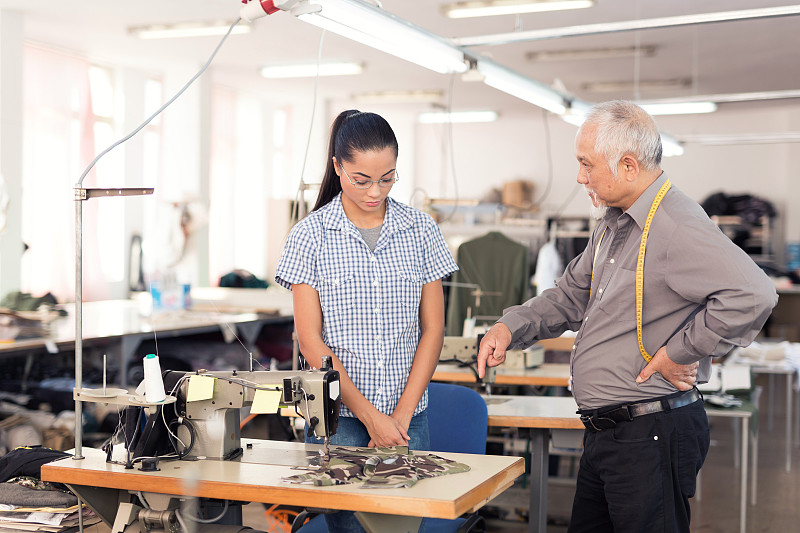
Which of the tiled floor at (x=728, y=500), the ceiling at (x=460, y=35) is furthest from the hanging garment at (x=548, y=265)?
the tiled floor at (x=728, y=500)

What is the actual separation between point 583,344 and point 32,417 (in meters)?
3.30

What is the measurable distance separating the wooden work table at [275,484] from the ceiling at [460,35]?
381 centimetres

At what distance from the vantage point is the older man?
6.11 feet

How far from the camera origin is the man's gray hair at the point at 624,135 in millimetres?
1939

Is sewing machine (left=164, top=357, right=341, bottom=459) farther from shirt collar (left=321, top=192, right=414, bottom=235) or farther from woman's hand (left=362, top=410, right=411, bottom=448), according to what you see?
shirt collar (left=321, top=192, right=414, bottom=235)

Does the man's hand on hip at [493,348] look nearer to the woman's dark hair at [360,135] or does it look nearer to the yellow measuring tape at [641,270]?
the yellow measuring tape at [641,270]

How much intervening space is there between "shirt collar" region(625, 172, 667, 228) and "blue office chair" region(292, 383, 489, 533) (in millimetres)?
861

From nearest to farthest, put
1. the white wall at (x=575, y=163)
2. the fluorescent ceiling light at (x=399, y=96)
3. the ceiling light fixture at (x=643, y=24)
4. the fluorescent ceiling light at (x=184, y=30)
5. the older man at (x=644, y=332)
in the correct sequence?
the older man at (x=644, y=332) < the ceiling light fixture at (x=643, y=24) < the fluorescent ceiling light at (x=184, y=30) < the fluorescent ceiling light at (x=399, y=96) < the white wall at (x=575, y=163)

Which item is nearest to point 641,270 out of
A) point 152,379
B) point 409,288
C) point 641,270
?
point 641,270

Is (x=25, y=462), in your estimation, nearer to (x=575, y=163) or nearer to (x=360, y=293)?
(x=360, y=293)

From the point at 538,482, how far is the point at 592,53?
5523 millimetres

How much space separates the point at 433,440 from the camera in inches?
103

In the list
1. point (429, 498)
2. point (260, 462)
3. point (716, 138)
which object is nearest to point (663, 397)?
point (429, 498)

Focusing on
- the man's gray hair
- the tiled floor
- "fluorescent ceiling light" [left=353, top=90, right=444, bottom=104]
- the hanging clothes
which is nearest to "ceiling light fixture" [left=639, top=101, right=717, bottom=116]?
the hanging clothes
